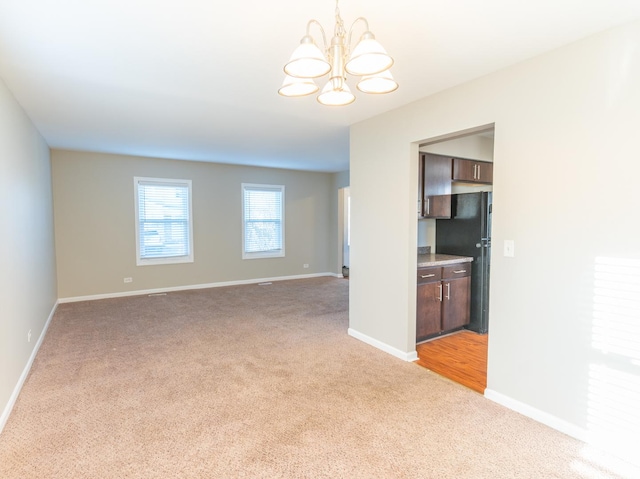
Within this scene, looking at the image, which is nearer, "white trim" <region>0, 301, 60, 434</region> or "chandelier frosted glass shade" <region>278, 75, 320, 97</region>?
"chandelier frosted glass shade" <region>278, 75, 320, 97</region>

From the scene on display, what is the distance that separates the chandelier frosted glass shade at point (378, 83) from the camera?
5.86 feet

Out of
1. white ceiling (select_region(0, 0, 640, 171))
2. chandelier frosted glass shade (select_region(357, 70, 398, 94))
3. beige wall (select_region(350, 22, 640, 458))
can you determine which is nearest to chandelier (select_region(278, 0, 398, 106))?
chandelier frosted glass shade (select_region(357, 70, 398, 94))

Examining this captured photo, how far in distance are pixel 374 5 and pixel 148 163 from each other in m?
5.61

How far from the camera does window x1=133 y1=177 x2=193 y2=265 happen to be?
20.9 ft

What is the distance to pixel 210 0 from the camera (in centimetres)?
178

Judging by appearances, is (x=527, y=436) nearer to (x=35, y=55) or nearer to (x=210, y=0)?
(x=210, y=0)

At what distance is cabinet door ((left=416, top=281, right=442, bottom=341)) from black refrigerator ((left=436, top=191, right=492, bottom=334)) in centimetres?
60

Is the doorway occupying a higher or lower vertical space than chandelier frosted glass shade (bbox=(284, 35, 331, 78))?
lower

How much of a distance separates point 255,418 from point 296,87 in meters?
2.08

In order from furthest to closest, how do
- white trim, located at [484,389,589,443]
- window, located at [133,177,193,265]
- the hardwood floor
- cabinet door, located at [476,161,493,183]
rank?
window, located at [133,177,193,265] → cabinet door, located at [476,161,493,183] → the hardwood floor → white trim, located at [484,389,589,443]

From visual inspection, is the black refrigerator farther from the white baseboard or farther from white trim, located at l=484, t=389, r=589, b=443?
the white baseboard

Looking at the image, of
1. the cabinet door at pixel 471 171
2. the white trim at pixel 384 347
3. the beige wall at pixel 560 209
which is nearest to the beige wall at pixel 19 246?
the white trim at pixel 384 347

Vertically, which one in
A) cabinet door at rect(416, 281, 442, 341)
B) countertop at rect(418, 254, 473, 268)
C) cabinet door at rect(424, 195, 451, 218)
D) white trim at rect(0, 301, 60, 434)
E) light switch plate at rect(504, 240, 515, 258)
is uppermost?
cabinet door at rect(424, 195, 451, 218)

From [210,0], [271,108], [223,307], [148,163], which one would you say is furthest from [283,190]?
[210,0]
